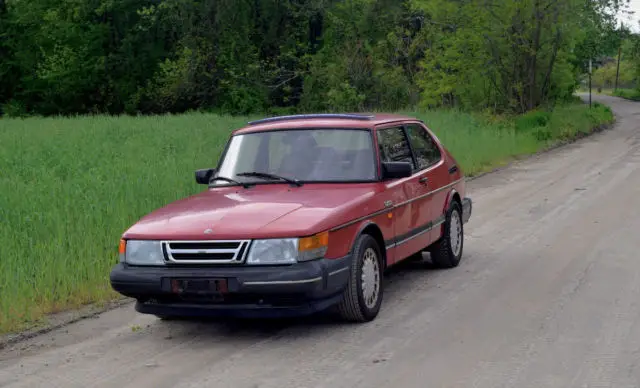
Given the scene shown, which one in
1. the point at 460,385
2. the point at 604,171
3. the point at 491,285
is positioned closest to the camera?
the point at 460,385

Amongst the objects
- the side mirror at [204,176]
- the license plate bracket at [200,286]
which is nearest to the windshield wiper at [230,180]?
the side mirror at [204,176]

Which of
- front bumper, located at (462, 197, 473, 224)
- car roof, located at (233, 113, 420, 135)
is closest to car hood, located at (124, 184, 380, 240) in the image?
car roof, located at (233, 113, 420, 135)

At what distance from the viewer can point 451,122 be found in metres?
28.5

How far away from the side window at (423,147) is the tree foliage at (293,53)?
86.4ft

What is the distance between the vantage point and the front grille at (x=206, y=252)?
6395mm

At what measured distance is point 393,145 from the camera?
27.7 ft

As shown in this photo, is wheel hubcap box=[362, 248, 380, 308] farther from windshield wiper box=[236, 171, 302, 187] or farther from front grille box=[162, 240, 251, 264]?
front grille box=[162, 240, 251, 264]

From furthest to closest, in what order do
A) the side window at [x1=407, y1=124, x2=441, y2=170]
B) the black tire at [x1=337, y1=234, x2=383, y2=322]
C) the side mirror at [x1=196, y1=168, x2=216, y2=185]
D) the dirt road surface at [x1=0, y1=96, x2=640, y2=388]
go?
the side window at [x1=407, y1=124, x2=441, y2=170], the side mirror at [x1=196, y1=168, x2=216, y2=185], the black tire at [x1=337, y1=234, x2=383, y2=322], the dirt road surface at [x1=0, y1=96, x2=640, y2=388]

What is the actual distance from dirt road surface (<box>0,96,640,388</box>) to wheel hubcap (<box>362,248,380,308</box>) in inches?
8.3

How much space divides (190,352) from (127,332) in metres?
0.99

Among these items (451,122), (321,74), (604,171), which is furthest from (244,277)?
(321,74)

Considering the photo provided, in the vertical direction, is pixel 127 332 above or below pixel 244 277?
below

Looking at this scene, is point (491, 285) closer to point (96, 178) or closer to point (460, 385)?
point (460, 385)

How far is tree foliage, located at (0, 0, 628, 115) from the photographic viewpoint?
3734 cm
